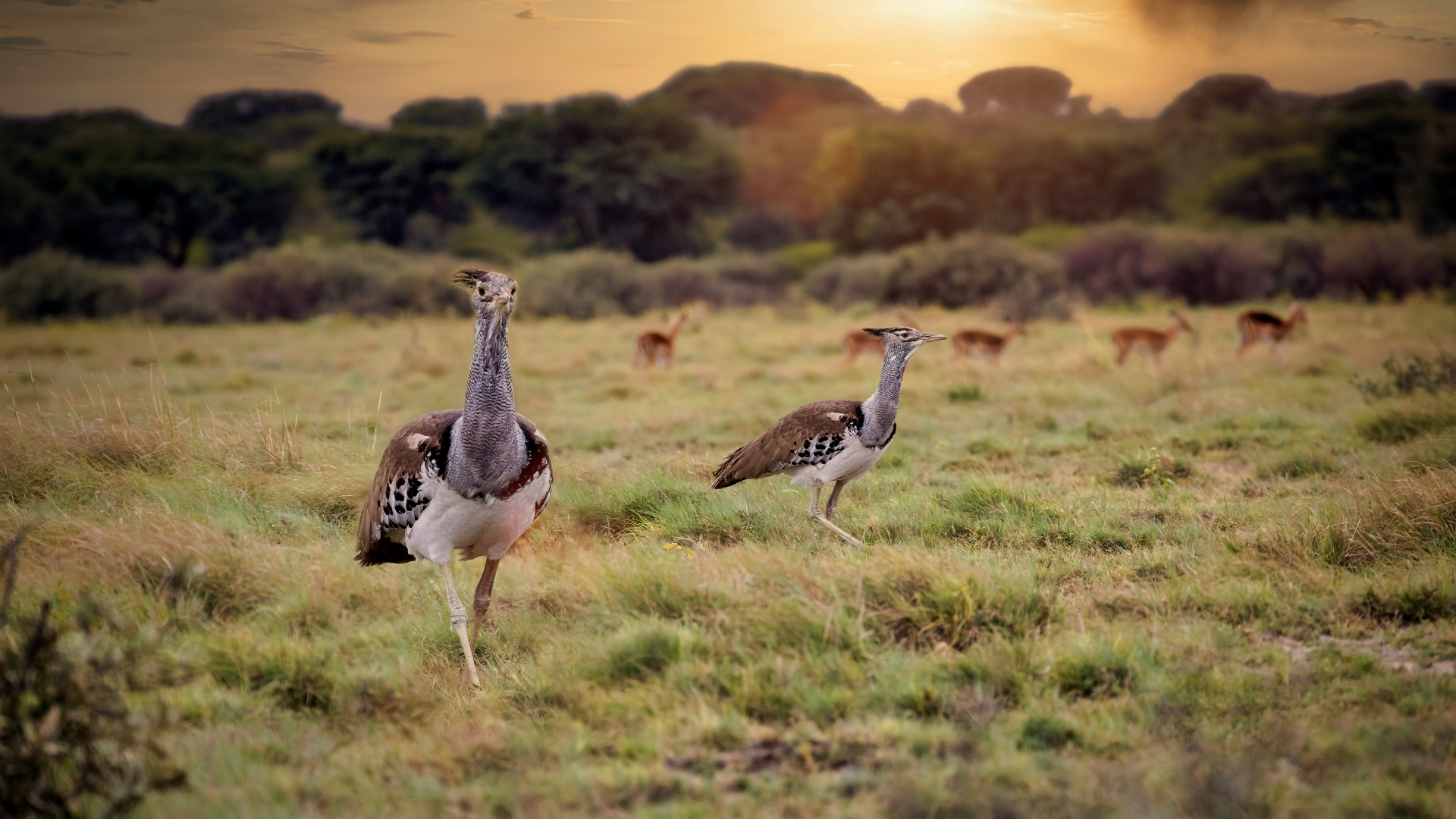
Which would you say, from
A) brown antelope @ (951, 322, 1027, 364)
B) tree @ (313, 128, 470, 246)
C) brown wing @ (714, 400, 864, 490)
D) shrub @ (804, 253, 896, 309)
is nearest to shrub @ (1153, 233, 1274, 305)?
shrub @ (804, 253, 896, 309)

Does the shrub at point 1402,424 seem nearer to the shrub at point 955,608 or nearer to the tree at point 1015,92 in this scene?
the shrub at point 955,608

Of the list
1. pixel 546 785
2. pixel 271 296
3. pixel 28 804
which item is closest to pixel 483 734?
pixel 546 785

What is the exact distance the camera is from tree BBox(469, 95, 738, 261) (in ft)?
112

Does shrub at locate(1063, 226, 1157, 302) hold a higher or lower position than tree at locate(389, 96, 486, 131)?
lower

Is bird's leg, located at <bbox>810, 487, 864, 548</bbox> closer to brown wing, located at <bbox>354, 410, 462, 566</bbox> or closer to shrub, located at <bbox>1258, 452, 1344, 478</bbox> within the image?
brown wing, located at <bbox>354, 410, 462, 566</bbox>

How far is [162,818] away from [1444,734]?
3.85 meters

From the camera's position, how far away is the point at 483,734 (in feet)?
11.4

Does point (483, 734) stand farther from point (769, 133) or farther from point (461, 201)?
point (769, 133)

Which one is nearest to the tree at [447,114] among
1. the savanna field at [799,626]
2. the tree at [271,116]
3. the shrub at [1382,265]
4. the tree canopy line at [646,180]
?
the tree at [271,116]

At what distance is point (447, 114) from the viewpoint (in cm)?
5138

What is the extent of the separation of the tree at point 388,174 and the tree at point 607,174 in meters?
1.66

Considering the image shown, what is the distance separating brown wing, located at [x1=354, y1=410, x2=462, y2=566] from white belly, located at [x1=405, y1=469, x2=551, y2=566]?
86 mm

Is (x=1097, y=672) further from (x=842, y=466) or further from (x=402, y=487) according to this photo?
(x=402, y=487)

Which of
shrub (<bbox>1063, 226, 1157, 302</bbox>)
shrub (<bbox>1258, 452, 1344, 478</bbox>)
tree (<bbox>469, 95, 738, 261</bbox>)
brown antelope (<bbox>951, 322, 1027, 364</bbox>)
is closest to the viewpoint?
shrub (<bbox>1258, 452, 1344, 478</bbox>)
